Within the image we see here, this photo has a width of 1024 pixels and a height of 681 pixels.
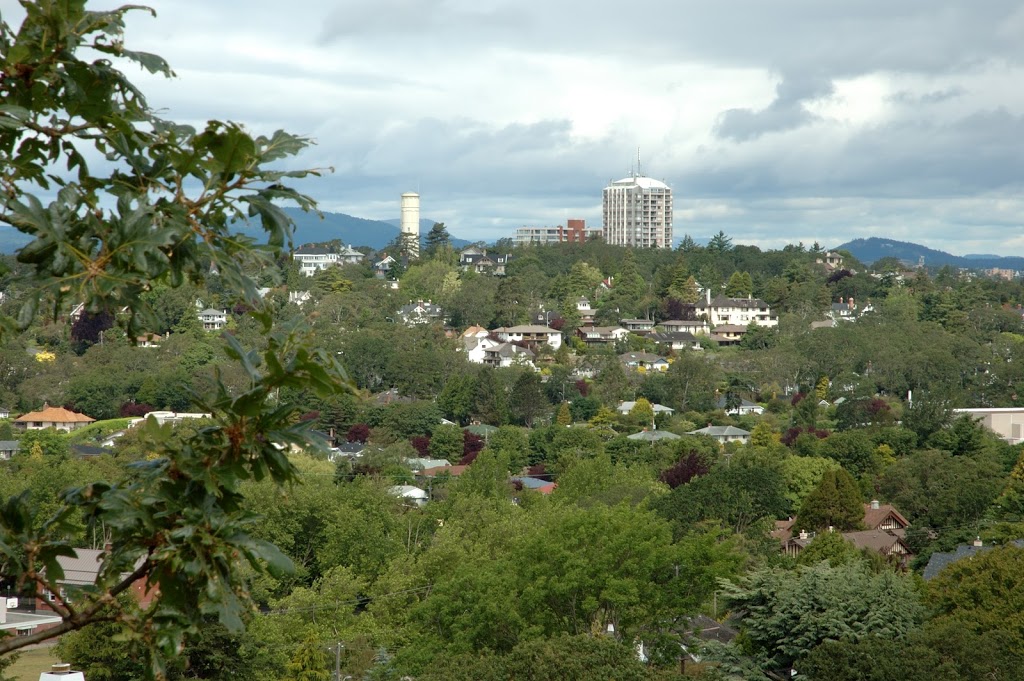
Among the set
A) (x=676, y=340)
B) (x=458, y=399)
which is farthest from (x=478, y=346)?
(x=458, y=399)

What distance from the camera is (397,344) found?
2120 inches

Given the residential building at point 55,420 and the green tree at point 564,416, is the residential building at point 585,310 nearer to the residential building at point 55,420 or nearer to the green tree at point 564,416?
the green tree at point 564,416

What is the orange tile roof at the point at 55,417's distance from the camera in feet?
148

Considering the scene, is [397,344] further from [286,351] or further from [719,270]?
[286,351]

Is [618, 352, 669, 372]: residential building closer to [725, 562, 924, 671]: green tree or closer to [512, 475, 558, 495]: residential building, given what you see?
[512, 475, 558, 495]: residential building

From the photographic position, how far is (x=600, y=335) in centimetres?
6125

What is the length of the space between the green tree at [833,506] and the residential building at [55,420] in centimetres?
2792

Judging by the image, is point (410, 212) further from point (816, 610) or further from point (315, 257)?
point (816, 610)

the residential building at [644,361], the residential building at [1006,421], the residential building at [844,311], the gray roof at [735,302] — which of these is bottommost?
the residential building at [1006,421]

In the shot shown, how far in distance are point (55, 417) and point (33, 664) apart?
2742 cm

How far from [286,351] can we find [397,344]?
51.8 meters

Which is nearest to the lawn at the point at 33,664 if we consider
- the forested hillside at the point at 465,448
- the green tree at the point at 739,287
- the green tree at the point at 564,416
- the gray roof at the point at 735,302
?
the forested hillside at the point at 465,448

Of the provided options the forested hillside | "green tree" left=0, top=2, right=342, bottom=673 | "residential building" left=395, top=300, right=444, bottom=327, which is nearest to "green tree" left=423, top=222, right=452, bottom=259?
the forested hillside

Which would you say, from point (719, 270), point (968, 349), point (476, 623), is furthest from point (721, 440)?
point (719, 270)
